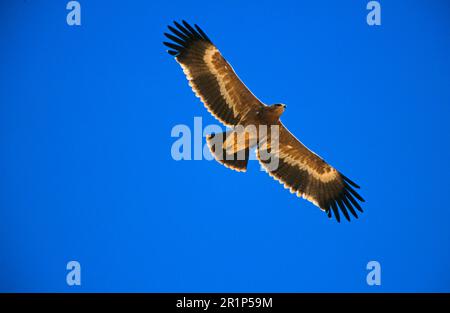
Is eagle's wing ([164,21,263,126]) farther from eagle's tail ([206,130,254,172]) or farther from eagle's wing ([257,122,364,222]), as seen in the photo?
eagle's wing ([257,122,364,222])

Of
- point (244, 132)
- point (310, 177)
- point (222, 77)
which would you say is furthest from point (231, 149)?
point (310, 177)

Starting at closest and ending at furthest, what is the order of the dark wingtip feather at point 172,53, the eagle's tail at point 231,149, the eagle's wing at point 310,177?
the dark wingtip feather at point 172,53 < the eagle's tail at point 231,149 < the eagle's wing at point 310,177

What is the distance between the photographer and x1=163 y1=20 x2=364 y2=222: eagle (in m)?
11.0

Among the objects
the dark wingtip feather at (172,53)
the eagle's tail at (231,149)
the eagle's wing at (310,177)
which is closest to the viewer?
the dark wingtip feather at (172,53)

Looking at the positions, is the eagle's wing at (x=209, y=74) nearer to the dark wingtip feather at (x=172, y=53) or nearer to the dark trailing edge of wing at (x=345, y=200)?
the dark wingtip feather at (x=172, y=53)

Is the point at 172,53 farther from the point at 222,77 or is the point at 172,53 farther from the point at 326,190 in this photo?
the point at 326,190

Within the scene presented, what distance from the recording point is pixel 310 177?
1200 centimetres

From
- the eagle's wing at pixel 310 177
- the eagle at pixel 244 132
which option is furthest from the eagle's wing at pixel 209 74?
the eagle's wing at pixel 310 177

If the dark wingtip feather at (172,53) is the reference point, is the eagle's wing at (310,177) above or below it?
below

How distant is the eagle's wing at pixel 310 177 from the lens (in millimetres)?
11844

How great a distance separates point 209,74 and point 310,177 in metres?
2.83
